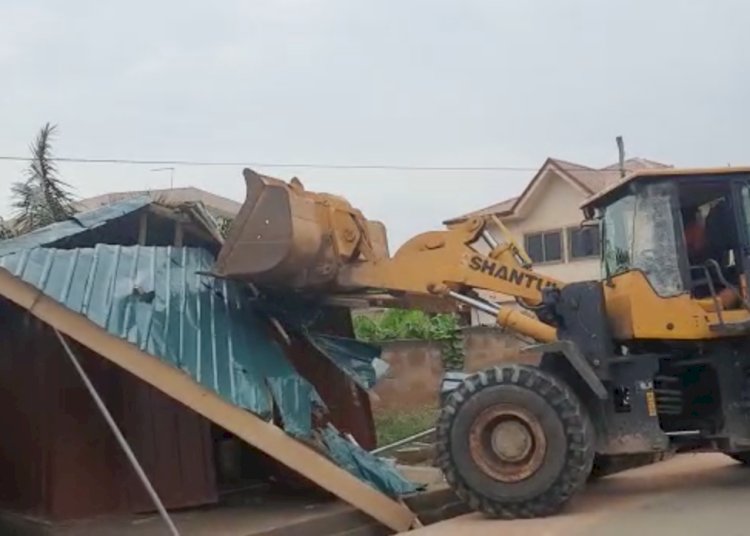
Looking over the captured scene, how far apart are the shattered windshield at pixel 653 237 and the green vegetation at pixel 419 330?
10.4 m

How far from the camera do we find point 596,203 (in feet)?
31.6

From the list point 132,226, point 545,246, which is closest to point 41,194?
point 132,226

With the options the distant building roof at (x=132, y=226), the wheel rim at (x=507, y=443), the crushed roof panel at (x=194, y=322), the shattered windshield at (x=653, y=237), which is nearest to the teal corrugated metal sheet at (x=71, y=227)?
the distant building roof at (x=132, y=226)

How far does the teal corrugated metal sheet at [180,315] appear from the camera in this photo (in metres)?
8.63

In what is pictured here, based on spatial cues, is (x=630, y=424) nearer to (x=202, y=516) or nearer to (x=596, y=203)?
(x=596, y=203)

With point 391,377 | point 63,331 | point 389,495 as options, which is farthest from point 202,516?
point 391,377

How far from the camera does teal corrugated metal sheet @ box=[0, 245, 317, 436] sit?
8.63 metres

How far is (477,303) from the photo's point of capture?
9508 millimetres

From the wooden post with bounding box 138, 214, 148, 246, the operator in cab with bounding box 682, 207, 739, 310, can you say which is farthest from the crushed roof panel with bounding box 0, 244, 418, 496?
the operator in cab with bounding box 682, 207, 739, 310

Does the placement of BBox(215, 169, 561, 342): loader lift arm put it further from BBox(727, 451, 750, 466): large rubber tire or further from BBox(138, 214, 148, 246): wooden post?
BBox(727, 451, 750, 466): large rubber tire

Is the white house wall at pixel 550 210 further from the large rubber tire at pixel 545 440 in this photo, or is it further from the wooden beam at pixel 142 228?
the large rubber tire at pixel 545 440

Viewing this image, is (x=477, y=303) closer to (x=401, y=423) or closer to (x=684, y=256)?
(x=684, y=256)

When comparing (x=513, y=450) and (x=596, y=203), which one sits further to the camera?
(x=596, y=203)

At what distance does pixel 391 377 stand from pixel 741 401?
1110 centimetres
